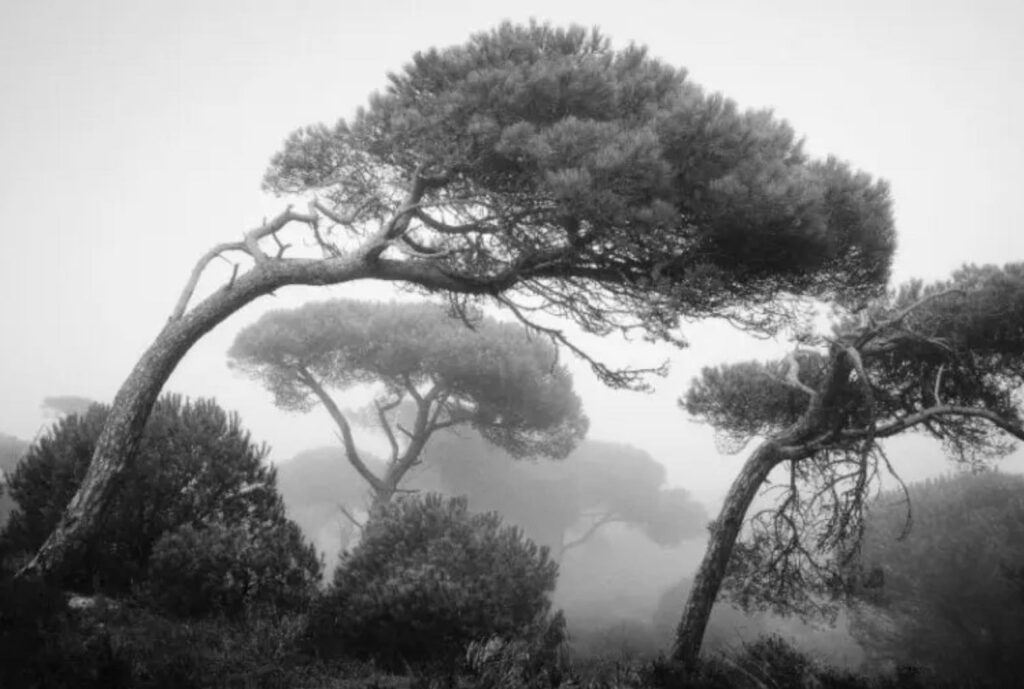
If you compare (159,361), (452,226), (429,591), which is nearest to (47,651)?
(429,591)

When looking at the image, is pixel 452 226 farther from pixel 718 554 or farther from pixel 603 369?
pixel 718 554

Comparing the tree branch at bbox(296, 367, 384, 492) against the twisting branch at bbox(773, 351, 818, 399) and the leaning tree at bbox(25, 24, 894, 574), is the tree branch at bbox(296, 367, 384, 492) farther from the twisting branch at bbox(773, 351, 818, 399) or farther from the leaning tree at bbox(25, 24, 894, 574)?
the twisting branch at bbox(773, 351, 818, 399)

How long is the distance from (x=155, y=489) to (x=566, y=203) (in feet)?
21.9

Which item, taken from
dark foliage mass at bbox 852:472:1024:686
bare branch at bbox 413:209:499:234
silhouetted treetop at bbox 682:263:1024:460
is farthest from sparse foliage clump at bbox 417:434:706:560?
bare branch at bbox 413:209:499:234

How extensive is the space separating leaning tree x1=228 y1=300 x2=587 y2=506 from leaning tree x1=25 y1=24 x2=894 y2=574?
7.29m

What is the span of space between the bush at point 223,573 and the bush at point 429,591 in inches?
21.5

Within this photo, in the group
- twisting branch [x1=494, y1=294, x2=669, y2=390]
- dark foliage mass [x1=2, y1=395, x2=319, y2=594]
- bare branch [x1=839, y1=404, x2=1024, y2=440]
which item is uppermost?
twisting branch [x1=494, y1=294, x2=669, y2=390]

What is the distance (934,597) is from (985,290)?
38.7 ft

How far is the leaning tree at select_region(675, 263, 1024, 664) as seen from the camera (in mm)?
7723

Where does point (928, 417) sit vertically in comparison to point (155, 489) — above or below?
above

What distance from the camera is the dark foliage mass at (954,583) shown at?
A: 1326 cm

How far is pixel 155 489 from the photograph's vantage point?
6.95 metres

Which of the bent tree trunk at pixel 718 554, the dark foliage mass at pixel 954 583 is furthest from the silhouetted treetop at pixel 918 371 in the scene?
the dark foliage mass at pixel 954 583

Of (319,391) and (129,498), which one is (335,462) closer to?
(319,391)
